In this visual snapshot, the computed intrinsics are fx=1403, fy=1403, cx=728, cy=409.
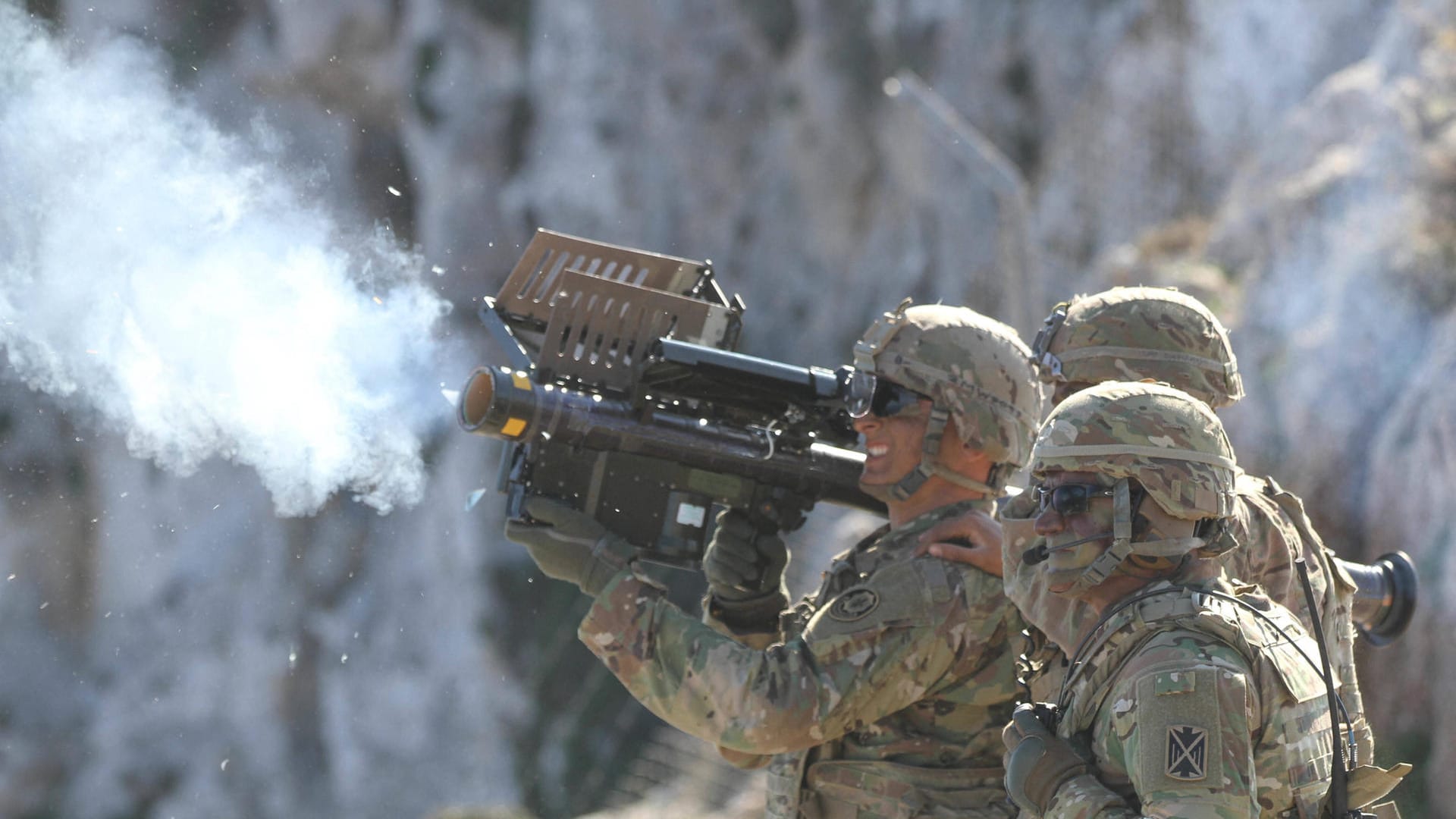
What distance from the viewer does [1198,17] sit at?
1581 centimetres

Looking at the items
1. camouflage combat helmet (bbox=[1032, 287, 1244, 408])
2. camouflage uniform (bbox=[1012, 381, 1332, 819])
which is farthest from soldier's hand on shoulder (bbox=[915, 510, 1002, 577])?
camouflage uniform (bbox=[1012, 381, 1332, 819])

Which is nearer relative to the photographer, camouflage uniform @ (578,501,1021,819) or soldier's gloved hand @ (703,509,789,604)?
camouflage uniform @ (578,501,1021,819)

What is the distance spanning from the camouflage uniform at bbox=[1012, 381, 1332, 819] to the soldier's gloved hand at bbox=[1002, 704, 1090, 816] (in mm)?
22

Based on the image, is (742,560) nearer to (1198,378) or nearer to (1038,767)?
(1198,378)

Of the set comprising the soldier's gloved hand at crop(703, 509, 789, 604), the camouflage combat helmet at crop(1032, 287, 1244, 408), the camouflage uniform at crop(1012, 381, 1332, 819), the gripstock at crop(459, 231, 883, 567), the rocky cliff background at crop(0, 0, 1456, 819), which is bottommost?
the camouflage uniform at crop(1012, 381, 1332, 819)

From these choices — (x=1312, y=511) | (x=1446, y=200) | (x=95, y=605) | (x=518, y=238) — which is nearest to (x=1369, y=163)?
(x=1446, y=200)

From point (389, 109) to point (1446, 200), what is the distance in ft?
38.9

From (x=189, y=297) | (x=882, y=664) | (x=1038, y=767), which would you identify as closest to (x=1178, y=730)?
(x=1038, y=767)

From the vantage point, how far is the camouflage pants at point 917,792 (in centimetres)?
339

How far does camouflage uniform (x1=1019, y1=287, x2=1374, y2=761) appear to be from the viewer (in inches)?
126

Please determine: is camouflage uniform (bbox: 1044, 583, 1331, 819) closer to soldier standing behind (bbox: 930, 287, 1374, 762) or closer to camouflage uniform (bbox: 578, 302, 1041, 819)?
soldier standing behind (bbox: 930, 287, 1374, 762)

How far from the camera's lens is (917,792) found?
3.41 meters

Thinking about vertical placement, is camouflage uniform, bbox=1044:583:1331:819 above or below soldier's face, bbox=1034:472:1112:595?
below

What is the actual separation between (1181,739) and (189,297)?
4086 millimetres
